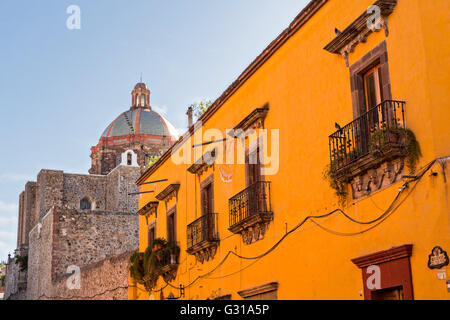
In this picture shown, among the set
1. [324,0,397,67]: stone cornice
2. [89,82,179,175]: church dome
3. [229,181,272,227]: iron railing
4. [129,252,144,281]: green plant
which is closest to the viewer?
[324,0,397,67]: stone cornice

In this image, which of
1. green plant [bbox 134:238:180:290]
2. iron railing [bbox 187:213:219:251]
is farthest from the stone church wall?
iron railing [bbox 187:213:219:251]

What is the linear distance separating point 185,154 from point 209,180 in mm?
2306

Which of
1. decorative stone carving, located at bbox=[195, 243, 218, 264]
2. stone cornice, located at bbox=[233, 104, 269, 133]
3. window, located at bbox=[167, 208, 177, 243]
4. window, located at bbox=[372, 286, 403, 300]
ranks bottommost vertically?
window, located at bbox=[372, 286, 403, 300]

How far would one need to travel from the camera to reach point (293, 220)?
454 inches

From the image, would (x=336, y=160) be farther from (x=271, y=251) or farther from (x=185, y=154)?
(x=185, y=154)

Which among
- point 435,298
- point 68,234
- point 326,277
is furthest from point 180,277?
point 68,234

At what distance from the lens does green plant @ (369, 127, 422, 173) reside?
27.6 ft

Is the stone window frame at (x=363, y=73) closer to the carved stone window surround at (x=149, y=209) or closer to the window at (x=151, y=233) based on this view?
the carved stone window surround at (x=149, y=209)

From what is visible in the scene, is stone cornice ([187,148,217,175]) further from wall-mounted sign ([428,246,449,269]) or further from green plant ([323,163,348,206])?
wall-mounted sign ([428,246,449,269])

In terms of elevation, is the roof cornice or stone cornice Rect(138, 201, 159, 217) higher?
the roof cornice

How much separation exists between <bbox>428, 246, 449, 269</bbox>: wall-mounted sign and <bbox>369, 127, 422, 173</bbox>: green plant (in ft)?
3.48

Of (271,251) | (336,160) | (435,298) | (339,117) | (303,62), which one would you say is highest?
(303,62)

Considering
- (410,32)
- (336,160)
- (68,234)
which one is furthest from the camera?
(68,234)

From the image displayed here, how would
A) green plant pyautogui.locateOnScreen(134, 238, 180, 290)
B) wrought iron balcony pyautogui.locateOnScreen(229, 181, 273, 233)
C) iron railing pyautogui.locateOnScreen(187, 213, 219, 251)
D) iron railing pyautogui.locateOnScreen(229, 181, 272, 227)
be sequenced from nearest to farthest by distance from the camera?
wrought iron balcony pyautogui.locateOnScreen(229, 181, 273, 233) → iron railing pyautogui.locateOnScreen(229, 181, 272, 227) → iron railing pyautogui.locateOnScreen(187, 213, 219, 251) → green plant pyautogui.locateOnScreen(134, 238, 180, 290)
